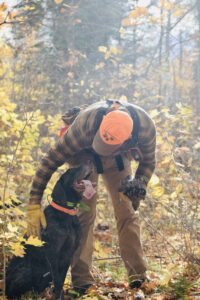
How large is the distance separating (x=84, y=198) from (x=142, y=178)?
584mm

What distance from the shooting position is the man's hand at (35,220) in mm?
3133

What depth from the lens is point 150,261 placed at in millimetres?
4688

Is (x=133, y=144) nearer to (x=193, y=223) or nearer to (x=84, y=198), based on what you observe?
(x=84, y=198)

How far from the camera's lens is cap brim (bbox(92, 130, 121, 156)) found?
3.43 m

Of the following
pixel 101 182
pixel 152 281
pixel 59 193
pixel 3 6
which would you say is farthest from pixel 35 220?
pixel 101 182

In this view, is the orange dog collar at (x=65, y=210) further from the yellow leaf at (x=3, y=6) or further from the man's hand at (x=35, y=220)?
the yellow leaf at (x=3, y=6)

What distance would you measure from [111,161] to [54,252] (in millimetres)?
1018

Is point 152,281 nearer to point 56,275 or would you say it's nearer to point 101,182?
point 56,275

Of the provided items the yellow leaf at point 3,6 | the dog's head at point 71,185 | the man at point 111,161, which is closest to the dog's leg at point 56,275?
the man at point 111,161

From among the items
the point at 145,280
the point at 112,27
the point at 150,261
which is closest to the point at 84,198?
the point at 145,280

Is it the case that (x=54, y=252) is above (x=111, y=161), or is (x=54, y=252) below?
below

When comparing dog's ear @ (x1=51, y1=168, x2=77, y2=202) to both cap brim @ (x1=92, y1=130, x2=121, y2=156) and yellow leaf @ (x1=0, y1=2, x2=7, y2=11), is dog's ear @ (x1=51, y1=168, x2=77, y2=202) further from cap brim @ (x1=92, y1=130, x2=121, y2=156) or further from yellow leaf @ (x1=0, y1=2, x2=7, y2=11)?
yellow leaf @ (x1=0, y1=2, x2=7, y2=11)

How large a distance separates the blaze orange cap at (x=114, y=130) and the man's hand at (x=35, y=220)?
77 cm

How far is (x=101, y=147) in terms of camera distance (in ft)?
11.4
